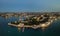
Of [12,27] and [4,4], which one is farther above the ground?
[4,4]

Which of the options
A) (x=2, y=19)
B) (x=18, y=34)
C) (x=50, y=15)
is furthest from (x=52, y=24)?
(x=2, y=19)

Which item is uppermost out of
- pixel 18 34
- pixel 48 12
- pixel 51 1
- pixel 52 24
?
pixel 51 1

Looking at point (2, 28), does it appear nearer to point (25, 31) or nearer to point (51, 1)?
point (25, 31)

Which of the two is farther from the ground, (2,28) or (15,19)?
(15,19)

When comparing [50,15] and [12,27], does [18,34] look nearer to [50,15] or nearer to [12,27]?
[12,27]

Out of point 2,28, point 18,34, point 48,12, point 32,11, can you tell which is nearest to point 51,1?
point 48,12

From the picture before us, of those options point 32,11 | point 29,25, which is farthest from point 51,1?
point 29,25

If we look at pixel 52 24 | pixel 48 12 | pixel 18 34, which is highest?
pixel 48 12
